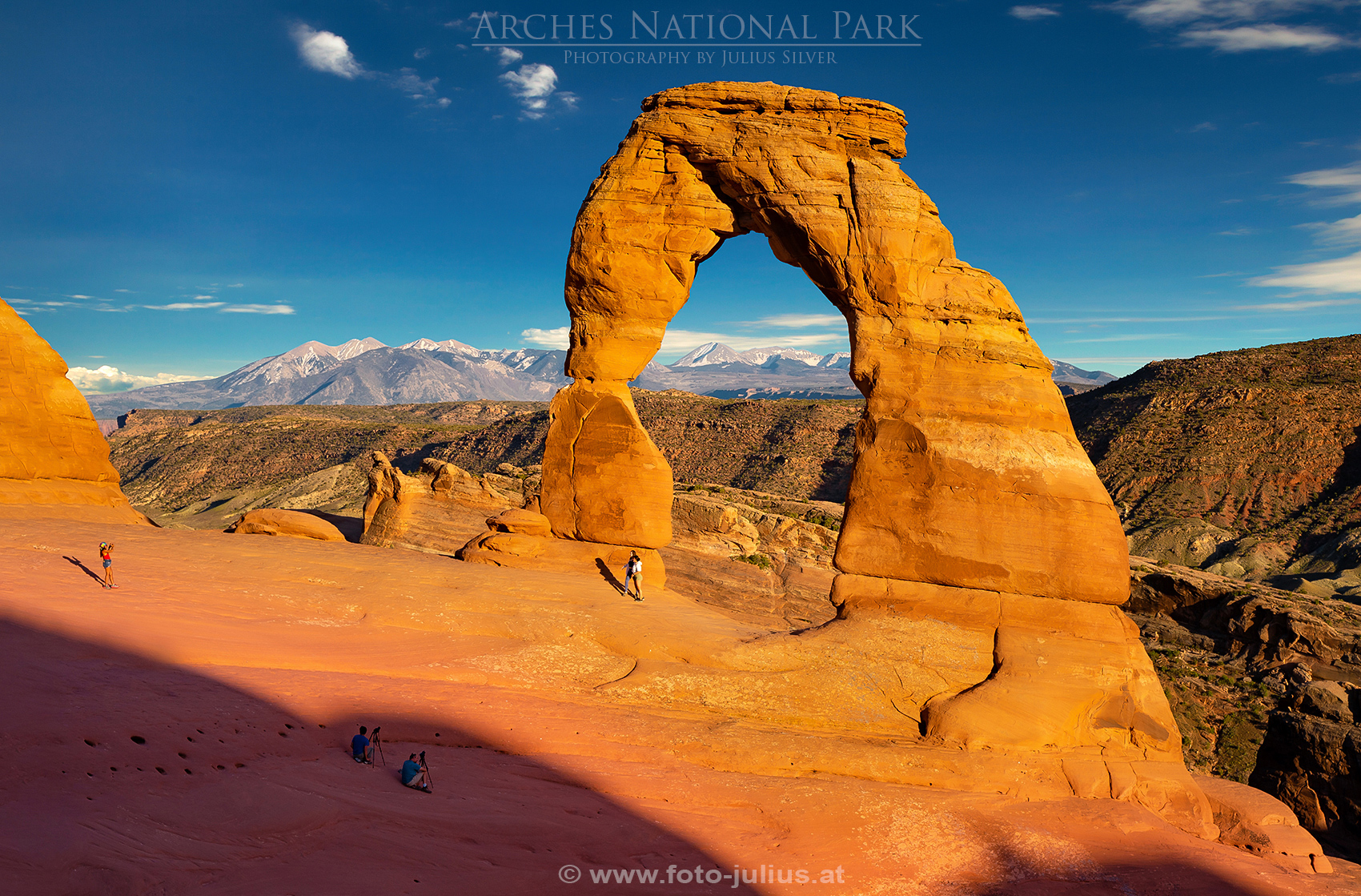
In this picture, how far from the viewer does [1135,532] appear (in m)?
56.4

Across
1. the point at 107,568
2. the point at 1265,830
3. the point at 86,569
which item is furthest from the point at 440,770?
the point at 1265,830

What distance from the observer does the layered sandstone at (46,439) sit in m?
19.8

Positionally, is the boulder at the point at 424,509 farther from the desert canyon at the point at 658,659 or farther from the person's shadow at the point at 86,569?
the person's shadow at the point at 86,569

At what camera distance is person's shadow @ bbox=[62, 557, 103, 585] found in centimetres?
1378

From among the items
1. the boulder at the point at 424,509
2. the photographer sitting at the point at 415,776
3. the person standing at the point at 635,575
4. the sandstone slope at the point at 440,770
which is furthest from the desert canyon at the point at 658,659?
the boulder at the point at 424,509

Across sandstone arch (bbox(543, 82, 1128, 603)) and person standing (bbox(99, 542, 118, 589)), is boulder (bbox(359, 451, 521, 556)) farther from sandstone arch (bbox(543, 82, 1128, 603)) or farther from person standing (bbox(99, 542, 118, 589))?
person standing (bbox(99, 542, 118, 589))

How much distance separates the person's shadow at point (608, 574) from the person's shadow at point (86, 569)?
402 inches

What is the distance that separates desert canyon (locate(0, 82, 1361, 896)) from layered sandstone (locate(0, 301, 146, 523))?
97 mm

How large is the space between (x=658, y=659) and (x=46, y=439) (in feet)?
62.3

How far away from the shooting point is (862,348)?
15062 millimetres

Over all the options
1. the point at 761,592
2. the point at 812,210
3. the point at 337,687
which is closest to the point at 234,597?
the point at 337,687

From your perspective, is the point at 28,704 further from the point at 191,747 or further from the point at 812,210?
the point at 812,210

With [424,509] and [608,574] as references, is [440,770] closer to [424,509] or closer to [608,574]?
[608,574]

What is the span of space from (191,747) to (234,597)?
707 cm
